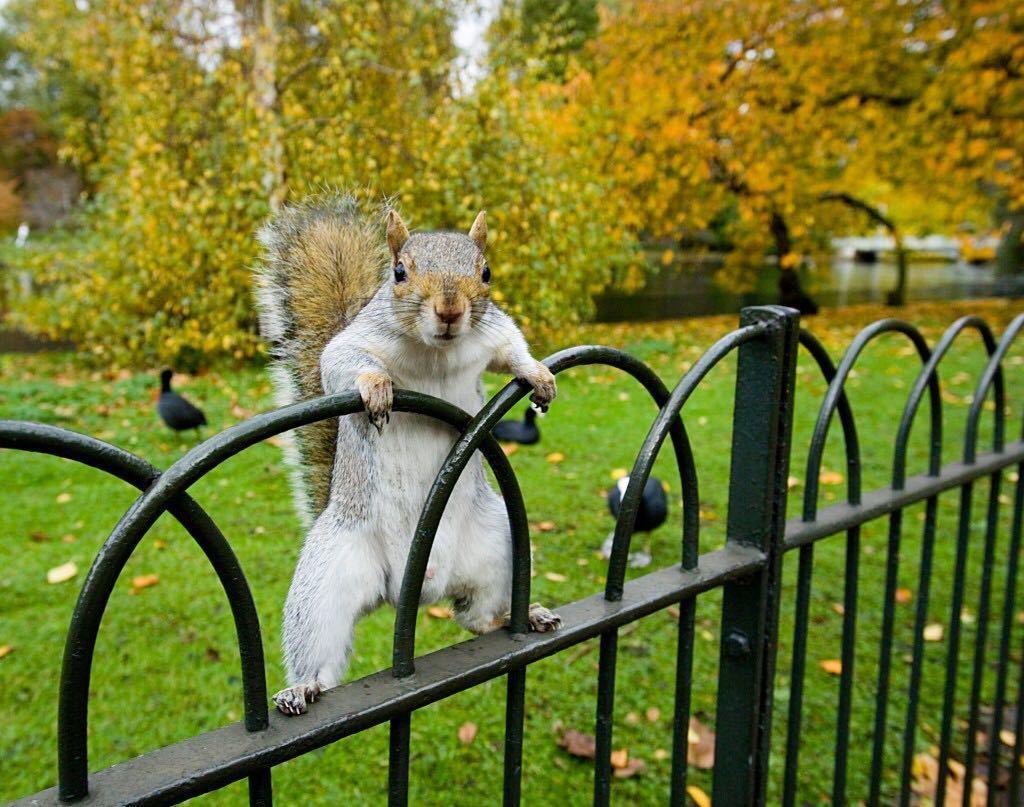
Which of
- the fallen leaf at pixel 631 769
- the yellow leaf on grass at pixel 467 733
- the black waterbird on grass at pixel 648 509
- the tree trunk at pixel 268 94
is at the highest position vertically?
the tree trunk at pixel 268 94

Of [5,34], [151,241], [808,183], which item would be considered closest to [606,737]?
[151,241]

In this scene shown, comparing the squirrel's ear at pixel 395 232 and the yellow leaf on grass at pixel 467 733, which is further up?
the squirrel's ear at pixel 395 232

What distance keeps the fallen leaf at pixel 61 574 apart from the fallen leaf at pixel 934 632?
9.39ft

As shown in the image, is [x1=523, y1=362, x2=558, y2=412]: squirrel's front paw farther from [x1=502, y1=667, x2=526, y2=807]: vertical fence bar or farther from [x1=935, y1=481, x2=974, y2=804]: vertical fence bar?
[x1=935, y1=481, x2=974, y2=804]: vertical fence bar

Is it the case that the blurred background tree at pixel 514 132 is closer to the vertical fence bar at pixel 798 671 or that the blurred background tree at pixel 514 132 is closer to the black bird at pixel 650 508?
the black bird at pixel 650 508

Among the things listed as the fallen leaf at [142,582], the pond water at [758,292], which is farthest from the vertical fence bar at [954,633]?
the pond water at [758,292]

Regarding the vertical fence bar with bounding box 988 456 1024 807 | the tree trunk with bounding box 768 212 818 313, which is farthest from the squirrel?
the tree trunk with bounding box 768 212 818 313

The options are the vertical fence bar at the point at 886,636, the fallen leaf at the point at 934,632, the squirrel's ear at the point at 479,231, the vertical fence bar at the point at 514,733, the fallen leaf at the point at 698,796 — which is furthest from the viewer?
the fallen leaf at the point at 934,632

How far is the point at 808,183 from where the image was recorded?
31.6ft

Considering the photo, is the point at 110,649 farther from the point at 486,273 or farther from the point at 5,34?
the point at 5,34

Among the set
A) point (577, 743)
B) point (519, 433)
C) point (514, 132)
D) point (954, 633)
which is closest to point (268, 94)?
point (514, 132)

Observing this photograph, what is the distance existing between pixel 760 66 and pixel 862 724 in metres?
8.22

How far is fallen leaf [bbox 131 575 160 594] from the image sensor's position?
2.71m

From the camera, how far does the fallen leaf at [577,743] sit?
6.57 ft
